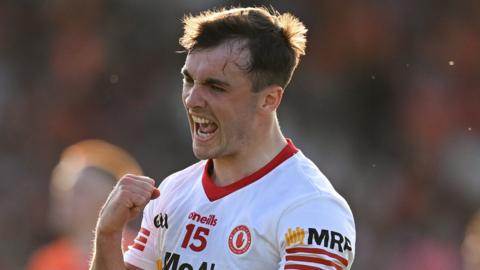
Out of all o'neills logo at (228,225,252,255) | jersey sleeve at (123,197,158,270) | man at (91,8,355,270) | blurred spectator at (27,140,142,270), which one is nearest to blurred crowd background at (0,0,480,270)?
blurred spectator at (27,140,142,270)

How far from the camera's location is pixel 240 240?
457cm

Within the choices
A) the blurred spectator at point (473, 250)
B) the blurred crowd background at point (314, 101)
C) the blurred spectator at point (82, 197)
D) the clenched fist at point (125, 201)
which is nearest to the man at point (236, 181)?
the clenched fist at point (125, 201)

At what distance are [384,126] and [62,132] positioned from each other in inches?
120

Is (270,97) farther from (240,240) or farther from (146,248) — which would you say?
(146,248)

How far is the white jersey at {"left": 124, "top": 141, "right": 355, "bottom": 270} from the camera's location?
4445 mm

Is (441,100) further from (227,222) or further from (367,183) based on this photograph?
(227,222)

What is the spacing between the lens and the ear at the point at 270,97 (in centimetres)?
480

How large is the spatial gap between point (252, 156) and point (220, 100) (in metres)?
0.30

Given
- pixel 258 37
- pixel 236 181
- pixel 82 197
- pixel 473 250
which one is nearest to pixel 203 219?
pixel 236 181

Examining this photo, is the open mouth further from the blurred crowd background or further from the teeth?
the blurred crowd background

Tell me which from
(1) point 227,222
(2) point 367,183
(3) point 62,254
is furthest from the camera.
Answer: (2) point 367,183

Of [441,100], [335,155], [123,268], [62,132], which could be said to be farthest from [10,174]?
[123,268]

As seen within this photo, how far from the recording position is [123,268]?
4797 millimetres

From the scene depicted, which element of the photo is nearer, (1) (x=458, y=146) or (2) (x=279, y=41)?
(2) (x=279, y=41)
